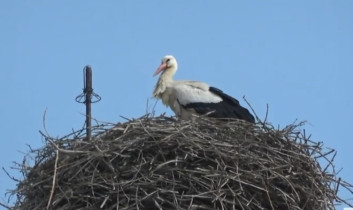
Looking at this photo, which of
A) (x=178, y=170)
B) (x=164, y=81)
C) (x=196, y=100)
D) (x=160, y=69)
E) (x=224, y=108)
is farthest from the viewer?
(x=160, y=69)

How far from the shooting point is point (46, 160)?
20.9 feet

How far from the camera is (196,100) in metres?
7.86

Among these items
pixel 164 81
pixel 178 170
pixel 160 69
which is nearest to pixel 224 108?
pixel 164 81

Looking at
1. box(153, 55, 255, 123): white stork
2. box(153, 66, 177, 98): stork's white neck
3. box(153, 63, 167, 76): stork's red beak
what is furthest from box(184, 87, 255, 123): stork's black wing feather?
box(153, 63, 167, 76): stork's red beak

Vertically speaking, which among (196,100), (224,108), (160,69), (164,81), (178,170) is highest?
(160,69)

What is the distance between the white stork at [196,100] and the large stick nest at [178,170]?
Result: 958 mm

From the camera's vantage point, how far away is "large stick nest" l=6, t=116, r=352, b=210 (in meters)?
5.97

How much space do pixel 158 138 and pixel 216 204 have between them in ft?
1.94

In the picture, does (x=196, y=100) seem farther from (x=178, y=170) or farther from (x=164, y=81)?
(x=178, y=170)

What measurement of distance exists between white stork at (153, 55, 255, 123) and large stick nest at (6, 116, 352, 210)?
0.96 metres

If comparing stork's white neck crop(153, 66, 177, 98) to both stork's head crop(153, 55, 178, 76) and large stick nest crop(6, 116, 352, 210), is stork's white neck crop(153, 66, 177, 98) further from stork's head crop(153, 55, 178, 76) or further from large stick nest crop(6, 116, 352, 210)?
large stick nest crop(6, 116, 352, 210)

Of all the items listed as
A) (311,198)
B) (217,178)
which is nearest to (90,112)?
(217,178)

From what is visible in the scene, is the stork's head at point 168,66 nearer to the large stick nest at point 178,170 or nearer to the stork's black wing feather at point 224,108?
the stork's black wing feather at point 224,108

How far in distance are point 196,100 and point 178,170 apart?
1.84 metres
